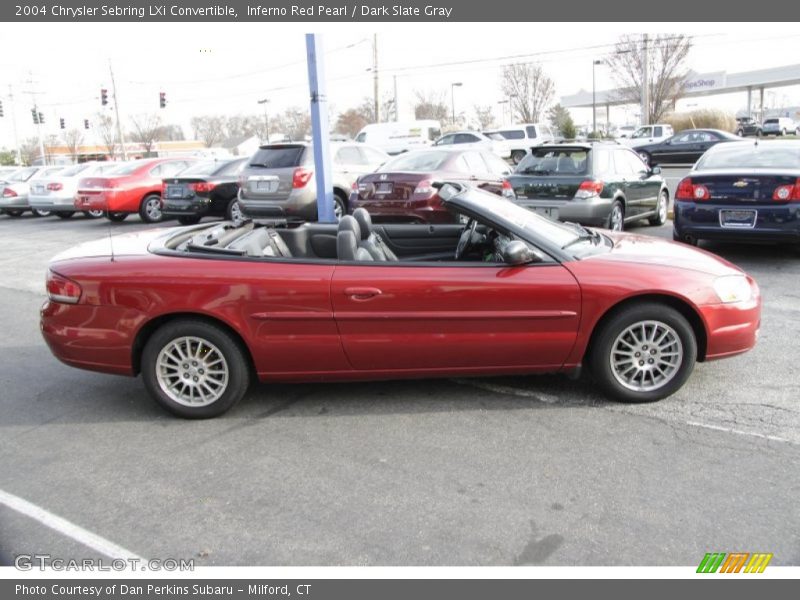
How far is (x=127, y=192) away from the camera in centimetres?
1534

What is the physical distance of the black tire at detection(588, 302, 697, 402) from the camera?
4090mm

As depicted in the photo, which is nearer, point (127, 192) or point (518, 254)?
point (518, 254)

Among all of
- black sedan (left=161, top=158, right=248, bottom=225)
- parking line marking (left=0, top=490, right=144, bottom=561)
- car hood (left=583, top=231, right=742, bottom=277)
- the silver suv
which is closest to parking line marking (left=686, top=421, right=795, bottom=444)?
car hood (left=583, top=231, right=742, bottom=277)

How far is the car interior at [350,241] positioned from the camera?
4305mm

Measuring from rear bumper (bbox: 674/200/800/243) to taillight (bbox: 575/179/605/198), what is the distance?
117cm

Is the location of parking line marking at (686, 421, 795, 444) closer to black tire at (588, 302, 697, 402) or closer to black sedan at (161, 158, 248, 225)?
black tire at (588, 302, 697, 402)

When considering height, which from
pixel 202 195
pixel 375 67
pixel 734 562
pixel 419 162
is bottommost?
pixel 734 562

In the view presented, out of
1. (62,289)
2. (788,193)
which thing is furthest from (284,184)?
(788,193)

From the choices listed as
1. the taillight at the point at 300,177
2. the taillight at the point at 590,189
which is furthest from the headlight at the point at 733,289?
the taillight at the point at 300,177

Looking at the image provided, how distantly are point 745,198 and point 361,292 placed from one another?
18.9 ft

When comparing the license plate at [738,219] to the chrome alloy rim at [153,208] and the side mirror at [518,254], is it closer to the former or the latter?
the side mirror at [518,254]

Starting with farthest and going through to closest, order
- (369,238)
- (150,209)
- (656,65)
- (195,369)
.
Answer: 1. (656,65)
2. (150,209)
3. (369,238)
4. (195,369)

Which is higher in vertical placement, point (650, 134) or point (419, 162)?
point (650, 134)

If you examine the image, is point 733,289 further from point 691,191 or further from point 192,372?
point 691,191
